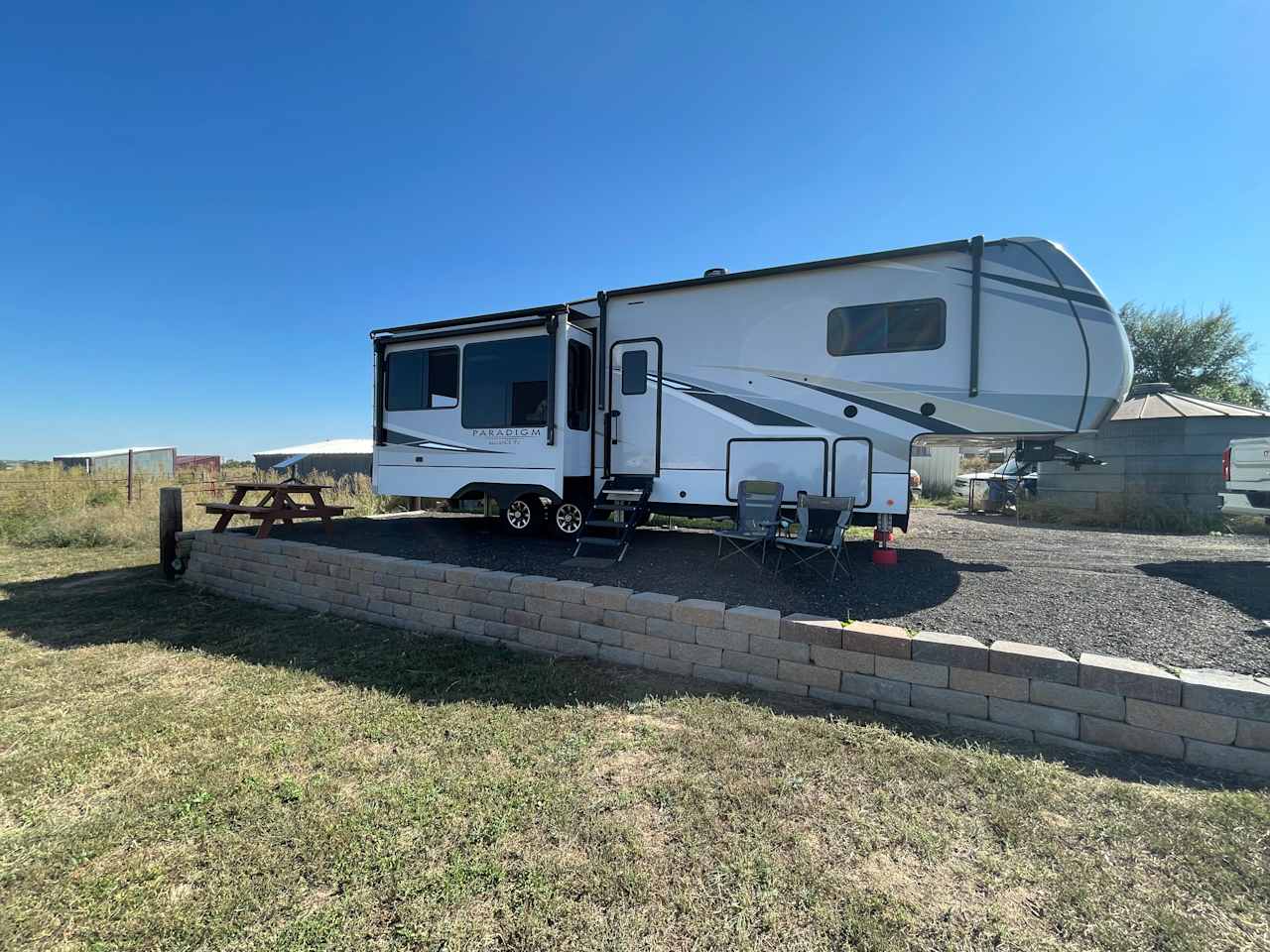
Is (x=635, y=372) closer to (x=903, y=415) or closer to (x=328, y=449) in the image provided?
(x=903, y=415)

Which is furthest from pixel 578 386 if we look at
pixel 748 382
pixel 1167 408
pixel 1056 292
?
pixel 1167 408

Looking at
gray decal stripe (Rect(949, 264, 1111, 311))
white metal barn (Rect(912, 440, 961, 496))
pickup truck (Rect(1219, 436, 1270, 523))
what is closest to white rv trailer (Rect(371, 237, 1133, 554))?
gray decal stripe (Rect(949, 264, 1111, 311))

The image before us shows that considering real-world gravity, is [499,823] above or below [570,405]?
below

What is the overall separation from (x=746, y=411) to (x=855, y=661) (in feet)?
10.7

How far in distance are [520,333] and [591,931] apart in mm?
5775

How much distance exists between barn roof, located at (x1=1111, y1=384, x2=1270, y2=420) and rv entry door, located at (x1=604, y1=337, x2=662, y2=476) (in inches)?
340

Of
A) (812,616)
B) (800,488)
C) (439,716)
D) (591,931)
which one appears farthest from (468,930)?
(800,488)

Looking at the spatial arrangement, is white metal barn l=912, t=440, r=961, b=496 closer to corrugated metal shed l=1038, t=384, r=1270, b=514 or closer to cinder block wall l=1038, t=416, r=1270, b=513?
corrugated metal shed l=1038, t=384, r=1270, b=514

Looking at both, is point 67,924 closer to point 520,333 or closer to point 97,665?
point 97,665

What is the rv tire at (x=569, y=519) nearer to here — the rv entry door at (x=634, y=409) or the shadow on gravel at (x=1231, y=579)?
the rv entry door at (x=634, y=409)

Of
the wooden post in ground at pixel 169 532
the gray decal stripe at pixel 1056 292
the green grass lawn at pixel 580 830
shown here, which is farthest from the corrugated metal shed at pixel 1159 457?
the wooden post in ground at pixel 169 532

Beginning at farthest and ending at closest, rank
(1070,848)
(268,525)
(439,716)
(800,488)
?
1. (268,525)
2. (800,488)
3. (439,716)
4. (1070,848)

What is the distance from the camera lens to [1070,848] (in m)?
1.93

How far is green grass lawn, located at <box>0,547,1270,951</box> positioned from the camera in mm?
1655
